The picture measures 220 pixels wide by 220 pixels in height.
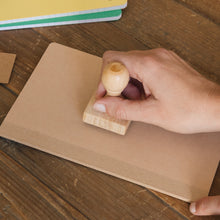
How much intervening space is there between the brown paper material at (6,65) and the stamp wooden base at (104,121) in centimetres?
26

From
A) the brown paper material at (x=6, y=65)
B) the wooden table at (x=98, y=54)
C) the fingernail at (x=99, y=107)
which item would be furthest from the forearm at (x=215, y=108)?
the brown paper material at (x=6, y=65)

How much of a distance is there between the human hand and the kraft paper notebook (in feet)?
0.19

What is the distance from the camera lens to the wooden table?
2.35ft

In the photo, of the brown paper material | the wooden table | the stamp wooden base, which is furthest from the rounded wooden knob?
the brown paper material

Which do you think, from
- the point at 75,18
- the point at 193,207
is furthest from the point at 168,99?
the point at 75,18

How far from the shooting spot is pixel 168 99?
2.43ft

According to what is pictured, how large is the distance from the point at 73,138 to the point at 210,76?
1.44 feet

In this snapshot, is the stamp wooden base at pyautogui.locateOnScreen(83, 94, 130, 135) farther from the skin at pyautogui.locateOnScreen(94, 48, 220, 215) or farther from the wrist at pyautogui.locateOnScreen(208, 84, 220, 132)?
the wrist at pyautogui.locateOnScreen(208, 84, 220, 132)

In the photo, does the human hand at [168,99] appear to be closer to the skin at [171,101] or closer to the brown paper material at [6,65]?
the skin at [171,101]

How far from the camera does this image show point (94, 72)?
3.06ft

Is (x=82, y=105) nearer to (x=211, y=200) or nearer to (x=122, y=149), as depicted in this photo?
(x=122, y=149)

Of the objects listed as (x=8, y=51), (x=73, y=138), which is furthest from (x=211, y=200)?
(x=8, y=51)

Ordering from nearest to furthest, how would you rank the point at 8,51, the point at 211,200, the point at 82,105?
the point at 211,200, the point at 82,105, the point at 8,51

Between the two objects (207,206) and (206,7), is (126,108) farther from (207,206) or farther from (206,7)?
(206,7)
